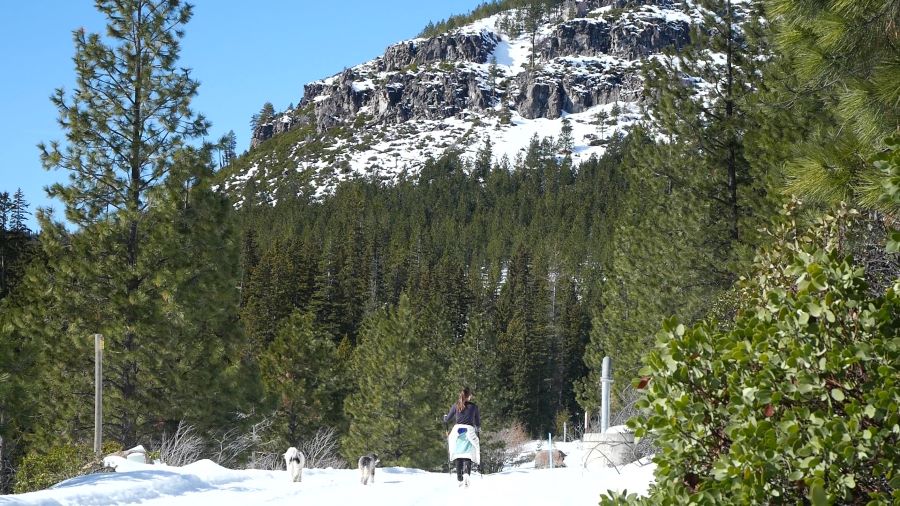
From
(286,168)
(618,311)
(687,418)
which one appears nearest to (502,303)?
(618,311)

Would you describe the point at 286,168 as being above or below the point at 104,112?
above

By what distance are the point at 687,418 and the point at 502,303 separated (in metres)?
73.1

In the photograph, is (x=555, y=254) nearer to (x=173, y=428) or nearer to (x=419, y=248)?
(x=419, y=248)

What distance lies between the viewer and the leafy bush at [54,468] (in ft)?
35.9

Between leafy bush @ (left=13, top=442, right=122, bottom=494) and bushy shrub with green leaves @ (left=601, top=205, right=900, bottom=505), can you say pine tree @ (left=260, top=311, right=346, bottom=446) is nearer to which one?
leafy bush @ (left=13, top=442, right=122, bottom=494)

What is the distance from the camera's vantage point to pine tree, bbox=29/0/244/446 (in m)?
18.2

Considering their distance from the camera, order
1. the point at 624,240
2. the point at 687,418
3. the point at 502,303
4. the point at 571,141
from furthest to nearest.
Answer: the point at 571,141
the point at 502,303
the point at 624,240
the point at 687,418

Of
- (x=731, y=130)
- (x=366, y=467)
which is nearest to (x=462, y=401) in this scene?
(x=366, y=467)

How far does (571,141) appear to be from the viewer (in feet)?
609

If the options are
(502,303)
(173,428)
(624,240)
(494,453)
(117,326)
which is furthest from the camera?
(502,303)

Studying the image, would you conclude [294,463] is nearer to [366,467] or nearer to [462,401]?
[366,467]

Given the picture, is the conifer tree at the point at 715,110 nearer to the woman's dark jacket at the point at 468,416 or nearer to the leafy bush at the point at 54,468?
the woman's dark jacket at the point at 468,416

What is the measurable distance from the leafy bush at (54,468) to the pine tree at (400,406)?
71.7 ft

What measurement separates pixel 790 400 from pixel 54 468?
10.5m
